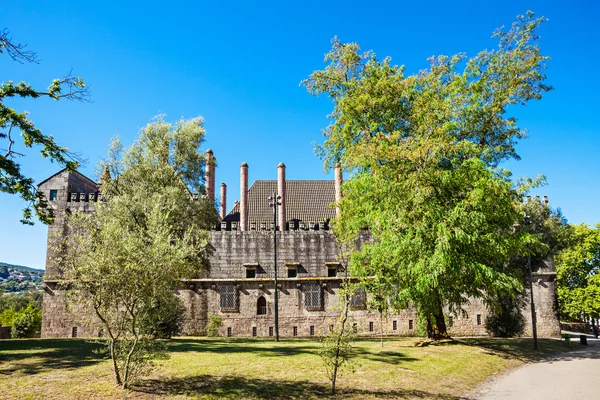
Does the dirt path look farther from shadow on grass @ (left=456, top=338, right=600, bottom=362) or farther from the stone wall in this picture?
the stone wall

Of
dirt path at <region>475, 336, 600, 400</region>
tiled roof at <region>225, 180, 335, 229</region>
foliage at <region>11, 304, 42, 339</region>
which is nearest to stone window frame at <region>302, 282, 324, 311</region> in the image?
tiled roof at <region>225, 180, 335, 229</region>

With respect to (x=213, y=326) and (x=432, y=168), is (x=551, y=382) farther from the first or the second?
(x=213, y=326)

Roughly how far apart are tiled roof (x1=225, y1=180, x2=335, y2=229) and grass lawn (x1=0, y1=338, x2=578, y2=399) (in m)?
22.2

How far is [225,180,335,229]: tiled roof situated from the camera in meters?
40.6

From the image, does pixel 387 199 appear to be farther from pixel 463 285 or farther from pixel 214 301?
pixel 214 301

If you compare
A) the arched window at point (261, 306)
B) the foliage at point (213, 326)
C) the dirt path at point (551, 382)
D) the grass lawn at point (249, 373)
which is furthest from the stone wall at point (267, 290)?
the dirt path at point (551, 382)

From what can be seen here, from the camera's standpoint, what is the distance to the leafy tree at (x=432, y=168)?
18531mm

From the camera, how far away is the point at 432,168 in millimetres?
19609

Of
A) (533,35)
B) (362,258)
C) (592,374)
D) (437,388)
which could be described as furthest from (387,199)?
(533,35)

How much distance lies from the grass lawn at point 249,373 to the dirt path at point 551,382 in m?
0.78

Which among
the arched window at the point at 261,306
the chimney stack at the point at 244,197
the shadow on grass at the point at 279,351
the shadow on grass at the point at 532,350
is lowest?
the shadow on grass at the point at 532,350

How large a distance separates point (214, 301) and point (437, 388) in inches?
761

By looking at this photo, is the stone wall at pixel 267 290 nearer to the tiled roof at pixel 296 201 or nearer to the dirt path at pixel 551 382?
the tiled roof at pixel 296 201

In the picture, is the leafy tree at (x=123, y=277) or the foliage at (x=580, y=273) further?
the foliage at (x=580, y=273)
